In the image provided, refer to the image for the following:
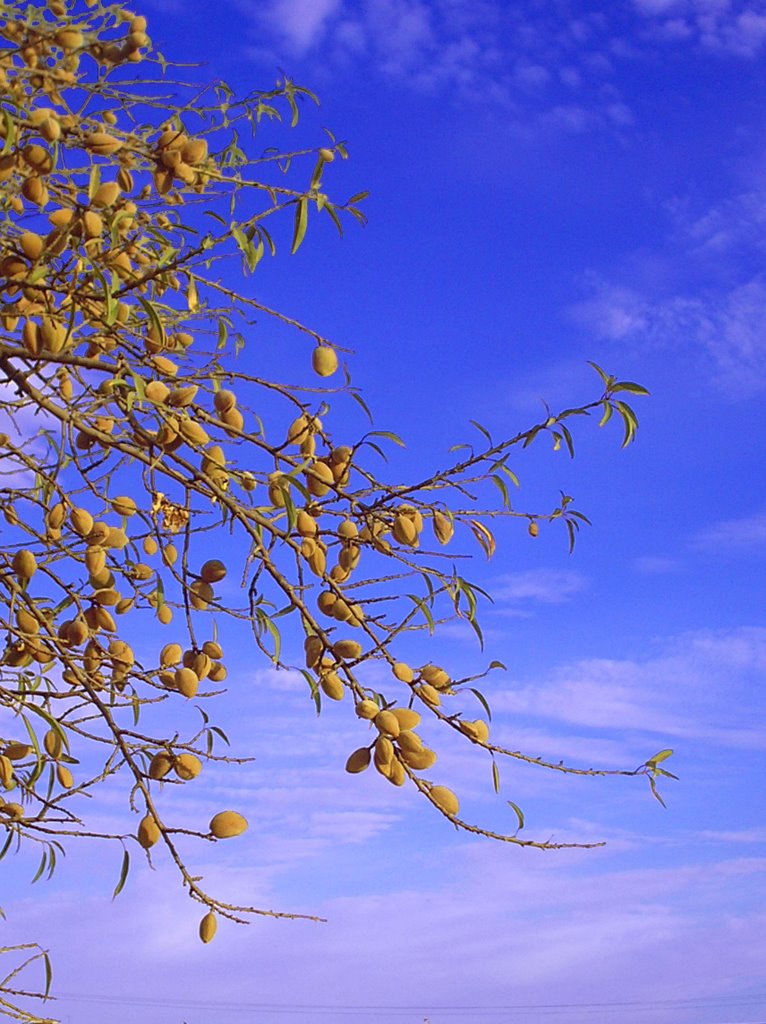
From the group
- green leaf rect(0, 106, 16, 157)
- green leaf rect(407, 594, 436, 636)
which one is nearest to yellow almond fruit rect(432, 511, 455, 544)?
green leaf rect(407, 594, 436, 636)

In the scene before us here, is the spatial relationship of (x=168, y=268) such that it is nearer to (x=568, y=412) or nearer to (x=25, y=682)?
(x=568, y=412)

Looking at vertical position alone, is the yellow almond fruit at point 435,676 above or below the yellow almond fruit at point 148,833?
above

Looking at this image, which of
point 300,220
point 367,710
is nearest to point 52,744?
point 367,710

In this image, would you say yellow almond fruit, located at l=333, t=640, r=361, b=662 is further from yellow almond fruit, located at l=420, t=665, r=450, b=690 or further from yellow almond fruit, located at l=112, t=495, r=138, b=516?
yellow almond fruit, located at l=112, t=495, r=138, b=516

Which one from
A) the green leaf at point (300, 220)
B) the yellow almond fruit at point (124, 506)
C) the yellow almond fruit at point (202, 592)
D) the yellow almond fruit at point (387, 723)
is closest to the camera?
the yellow almond fruit at point (387, 723)

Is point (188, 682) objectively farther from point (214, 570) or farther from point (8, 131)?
point (8, 131)

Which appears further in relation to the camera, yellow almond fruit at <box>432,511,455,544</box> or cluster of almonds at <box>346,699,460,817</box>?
yellow almond fruit at <box>432,511,455,544</box>

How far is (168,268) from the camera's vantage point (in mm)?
1492

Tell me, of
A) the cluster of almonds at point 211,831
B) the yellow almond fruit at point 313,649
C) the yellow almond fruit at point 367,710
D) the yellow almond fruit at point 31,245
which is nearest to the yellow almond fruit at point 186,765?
the cluster of almonds at point 211,831

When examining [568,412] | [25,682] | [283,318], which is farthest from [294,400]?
[25,682]

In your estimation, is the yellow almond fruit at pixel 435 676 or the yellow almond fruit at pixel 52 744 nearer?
the yellow almond fruit at pixel 435 676

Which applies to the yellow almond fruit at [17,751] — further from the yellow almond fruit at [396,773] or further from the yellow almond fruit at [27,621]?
the yellow almond fruit at [396,773]

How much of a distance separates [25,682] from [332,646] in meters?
0.55

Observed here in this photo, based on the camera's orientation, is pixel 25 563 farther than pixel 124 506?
No
